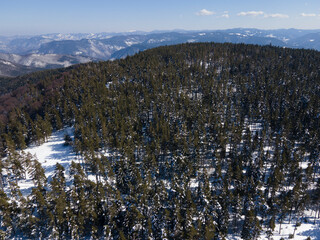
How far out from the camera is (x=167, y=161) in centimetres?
6009

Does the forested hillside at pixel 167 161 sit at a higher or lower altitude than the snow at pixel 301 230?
higher

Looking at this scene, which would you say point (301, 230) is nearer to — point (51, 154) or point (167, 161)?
point (167, 161)

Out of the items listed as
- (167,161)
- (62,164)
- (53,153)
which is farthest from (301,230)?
(53,153)

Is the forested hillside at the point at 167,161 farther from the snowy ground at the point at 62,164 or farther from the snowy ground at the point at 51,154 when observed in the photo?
the snowy ground at the point at 51,154

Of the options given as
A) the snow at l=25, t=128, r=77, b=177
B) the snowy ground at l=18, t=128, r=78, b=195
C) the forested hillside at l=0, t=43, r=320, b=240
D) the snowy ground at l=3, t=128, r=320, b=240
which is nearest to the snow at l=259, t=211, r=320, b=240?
the snowy ground at l=3, t=128, r=320, b=240

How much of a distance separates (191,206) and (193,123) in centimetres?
4270

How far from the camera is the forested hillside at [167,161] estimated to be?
44344 mm

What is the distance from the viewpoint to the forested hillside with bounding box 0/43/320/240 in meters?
44.3

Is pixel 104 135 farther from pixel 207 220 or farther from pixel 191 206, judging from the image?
pixel 207 220

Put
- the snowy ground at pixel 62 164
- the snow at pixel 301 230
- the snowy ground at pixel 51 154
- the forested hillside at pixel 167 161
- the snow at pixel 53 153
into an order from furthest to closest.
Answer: the snow at pixel 53 153
the snowy ground at pixel 51 154
the snowy ground at pixel 62 164
the snow at pixel 301 230
the forested hillside at pixel 167 161

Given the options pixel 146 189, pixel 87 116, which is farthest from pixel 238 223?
pixel 87 116

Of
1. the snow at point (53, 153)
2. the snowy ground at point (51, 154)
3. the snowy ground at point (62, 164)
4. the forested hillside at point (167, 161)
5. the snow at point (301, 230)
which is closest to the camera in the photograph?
the forested hillside at point (167, 161)

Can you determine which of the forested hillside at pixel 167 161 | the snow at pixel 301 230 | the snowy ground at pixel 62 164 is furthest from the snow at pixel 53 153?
the snow at pixel 301 230

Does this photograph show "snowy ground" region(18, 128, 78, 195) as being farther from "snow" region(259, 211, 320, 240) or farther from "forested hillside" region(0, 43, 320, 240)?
"snow" region(259, 211, 320, 240)
